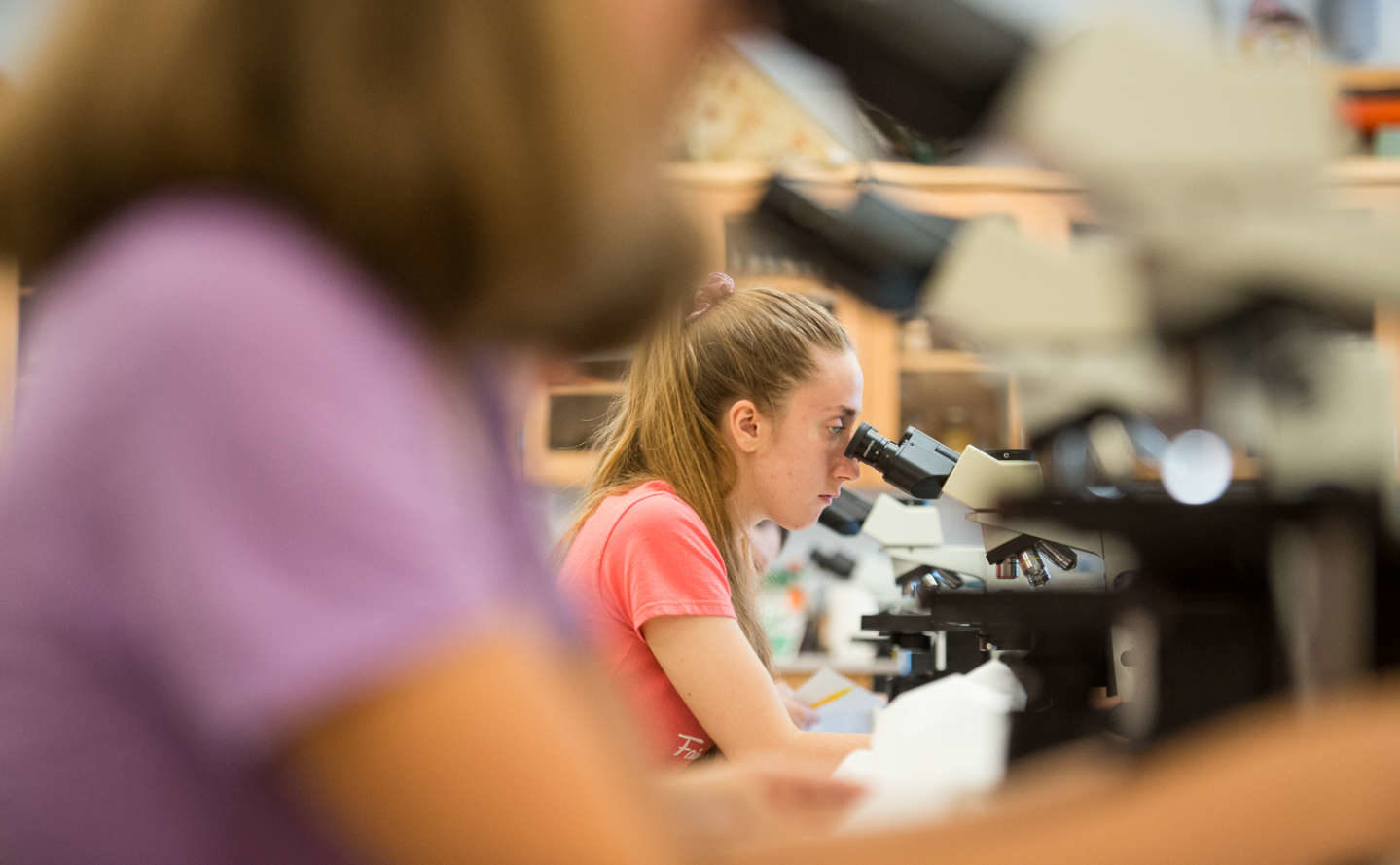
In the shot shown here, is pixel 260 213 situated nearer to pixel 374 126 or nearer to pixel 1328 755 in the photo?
pixel 374 126

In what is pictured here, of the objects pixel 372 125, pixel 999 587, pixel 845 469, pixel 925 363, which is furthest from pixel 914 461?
pixel 925 363

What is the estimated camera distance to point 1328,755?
0.36 metres

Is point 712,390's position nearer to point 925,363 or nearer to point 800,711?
point 800,711

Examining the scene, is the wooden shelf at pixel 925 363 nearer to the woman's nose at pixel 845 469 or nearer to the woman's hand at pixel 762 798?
the woman's nose at pixel 845 469

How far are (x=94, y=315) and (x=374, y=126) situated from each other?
0.10m

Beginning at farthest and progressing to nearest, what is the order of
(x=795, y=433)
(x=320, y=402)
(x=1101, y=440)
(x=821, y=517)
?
(x=821, y=517) < (x=795, y=433) < (x=1101, y=440) < (x=320, y=402)

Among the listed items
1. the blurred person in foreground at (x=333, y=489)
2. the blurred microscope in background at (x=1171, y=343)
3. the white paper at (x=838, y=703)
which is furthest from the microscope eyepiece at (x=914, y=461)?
the blurred person in foreground at (x=333, y=489)

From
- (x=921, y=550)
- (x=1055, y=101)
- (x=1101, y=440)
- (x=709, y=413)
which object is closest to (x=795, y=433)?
(x=709, y=413)

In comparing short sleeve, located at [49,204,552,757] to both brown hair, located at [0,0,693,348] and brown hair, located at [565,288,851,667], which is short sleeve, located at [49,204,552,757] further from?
brown hair, located at [565,288,851,667]

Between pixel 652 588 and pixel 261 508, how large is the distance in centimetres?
124

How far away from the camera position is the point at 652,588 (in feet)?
5.08

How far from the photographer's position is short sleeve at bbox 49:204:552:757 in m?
0.31

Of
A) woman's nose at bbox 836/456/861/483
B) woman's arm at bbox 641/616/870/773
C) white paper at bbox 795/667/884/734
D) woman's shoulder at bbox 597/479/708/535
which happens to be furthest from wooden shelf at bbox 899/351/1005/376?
woman's arm at bbox 641/616/870/773

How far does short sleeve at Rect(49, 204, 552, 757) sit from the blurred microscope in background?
0.66 ft
